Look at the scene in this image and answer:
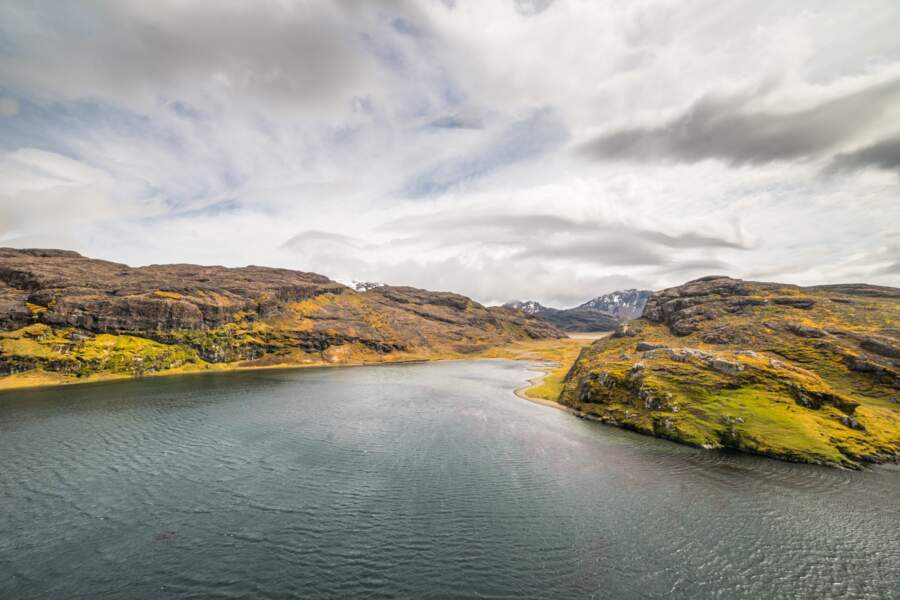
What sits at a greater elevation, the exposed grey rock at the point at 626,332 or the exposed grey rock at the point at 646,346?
the exposed grey rock at the point at 626,332

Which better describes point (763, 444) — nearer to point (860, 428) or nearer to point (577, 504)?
point (860, 428)

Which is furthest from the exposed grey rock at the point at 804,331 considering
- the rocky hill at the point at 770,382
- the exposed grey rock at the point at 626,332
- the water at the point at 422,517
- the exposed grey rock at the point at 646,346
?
the water at the point at 422,517

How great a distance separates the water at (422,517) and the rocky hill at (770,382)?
237 inches

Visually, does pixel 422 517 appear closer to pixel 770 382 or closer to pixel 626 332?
pixel 770 382

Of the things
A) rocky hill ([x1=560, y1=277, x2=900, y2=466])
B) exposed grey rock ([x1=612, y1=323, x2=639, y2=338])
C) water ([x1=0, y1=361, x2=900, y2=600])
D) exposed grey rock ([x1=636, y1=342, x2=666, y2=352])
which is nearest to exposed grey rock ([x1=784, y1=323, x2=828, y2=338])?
rocky hill ([x1=560, y1=277, x2=900, y2=466])

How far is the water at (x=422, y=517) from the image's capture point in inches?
939

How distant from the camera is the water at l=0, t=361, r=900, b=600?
78.3 feet

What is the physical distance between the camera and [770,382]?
197ft

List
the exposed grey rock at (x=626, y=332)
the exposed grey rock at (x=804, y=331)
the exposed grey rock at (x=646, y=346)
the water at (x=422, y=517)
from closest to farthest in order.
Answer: the water at (x=422, y=517) → the exposed grey rock at (x=804, y=331) → the exposed grey rock at (x=646, y=346) → the exposed grey rock at (x=626, y=332)

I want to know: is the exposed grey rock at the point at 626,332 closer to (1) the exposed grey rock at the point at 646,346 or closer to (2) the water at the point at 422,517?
(1) the exposed grey rock at the point at 646,346

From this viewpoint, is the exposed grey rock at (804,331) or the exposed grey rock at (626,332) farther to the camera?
the exposed grey rock at (626,332)

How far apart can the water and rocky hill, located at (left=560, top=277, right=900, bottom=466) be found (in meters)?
6.03

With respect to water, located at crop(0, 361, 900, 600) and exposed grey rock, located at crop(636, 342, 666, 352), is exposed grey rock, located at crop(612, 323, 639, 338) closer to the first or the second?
exposed grey rock, located at crop(636, 342, 666, 352)

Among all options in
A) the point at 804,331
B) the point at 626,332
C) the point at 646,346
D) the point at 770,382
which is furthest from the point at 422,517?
the point at 626,332
